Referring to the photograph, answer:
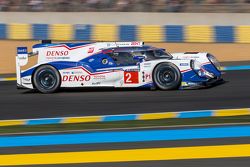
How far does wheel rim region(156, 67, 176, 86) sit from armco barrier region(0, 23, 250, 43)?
7.76m

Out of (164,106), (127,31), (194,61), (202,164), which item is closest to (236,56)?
(127,31)

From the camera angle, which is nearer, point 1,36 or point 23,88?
point 23,88

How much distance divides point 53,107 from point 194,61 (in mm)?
3231

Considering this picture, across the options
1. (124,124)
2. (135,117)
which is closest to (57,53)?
(135,117)

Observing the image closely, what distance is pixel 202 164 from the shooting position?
620 cm

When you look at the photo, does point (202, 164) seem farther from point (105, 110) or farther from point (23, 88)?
point (23, 88)

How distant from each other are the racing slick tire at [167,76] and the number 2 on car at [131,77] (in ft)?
1.41

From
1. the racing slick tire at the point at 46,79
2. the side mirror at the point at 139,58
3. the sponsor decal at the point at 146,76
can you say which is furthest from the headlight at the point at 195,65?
the racing slick tire at the point at 46,79

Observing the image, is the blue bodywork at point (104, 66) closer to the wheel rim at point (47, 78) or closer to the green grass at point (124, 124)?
the wheel rim at point (47, 78)

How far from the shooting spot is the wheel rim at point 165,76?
12617 millimetres

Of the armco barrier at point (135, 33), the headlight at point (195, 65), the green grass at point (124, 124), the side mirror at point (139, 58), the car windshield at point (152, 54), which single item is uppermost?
the armco barrier at point (135, 33)

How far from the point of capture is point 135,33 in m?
21.0

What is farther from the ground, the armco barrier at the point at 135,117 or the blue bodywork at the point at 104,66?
the blue bodywork at the point at 104,66

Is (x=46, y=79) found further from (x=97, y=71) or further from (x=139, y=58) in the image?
(x=139, y=58)
